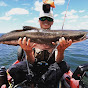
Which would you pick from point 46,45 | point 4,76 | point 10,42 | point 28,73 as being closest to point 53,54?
point 46,45

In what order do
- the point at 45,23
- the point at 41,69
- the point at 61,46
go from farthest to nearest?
1. the point at 45,23
2. the point at 41,69
3. the point at 61,46

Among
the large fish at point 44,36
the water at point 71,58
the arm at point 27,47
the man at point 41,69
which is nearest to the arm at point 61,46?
the man at point 41,69

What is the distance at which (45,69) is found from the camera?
3.63 m

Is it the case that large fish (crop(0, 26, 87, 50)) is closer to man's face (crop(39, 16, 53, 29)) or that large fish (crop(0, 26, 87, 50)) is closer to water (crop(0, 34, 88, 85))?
man's face (crop(39, 16, 53, 29))

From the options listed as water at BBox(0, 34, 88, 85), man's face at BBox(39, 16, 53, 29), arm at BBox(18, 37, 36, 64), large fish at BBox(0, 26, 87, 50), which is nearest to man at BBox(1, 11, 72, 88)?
arm at BBox(18, 37, 36, 64)

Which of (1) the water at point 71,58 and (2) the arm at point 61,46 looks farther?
(1) the water at point 71,58

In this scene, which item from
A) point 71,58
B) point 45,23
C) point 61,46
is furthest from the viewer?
point 71,58

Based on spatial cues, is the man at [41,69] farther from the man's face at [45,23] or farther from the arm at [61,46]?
the man's face at [45,23]

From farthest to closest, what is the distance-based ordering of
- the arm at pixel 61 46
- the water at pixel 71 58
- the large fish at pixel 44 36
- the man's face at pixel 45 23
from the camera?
the water at pixel 71 58, the man's face at pixel 45 23, the large fish at pixel 44 36, the arm at pixel 61 46

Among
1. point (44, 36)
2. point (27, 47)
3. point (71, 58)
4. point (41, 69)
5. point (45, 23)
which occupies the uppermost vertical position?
point (45, 23)

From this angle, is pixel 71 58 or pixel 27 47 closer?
pixel 27 47

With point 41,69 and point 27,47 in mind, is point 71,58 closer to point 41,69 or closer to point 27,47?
point 41,69

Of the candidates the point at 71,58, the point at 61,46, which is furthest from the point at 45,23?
the point at 71,58

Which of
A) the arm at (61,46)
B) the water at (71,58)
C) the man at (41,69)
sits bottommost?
the water at (71,58)
